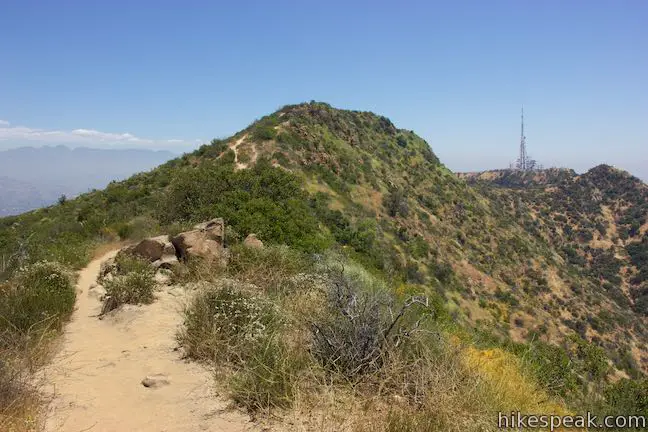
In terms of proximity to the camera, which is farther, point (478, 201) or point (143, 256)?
point (478, 201)

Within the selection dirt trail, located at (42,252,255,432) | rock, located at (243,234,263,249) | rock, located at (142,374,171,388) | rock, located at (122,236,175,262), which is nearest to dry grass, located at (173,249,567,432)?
dirt trail, located at (42,252,255,432)

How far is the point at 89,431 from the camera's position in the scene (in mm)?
3822

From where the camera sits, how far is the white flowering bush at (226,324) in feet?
16.5

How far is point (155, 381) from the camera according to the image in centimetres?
480

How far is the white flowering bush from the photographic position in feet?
16.5

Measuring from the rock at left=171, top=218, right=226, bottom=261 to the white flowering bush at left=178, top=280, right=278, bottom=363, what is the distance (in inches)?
129

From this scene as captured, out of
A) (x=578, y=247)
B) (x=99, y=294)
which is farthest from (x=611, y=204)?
(x=99, y=294)

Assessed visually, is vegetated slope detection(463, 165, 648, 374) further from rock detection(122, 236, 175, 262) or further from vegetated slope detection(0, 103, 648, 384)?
rock detection(122, 236, 175, 262)

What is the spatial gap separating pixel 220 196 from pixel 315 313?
10011 mm

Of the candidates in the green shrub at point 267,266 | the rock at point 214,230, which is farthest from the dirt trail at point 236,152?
the green shrub at point 267,266

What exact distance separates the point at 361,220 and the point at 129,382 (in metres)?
27.2

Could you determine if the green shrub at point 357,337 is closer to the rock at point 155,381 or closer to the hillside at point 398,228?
the rock at point 155,381

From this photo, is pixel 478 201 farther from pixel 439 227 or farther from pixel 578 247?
pixel 578 247

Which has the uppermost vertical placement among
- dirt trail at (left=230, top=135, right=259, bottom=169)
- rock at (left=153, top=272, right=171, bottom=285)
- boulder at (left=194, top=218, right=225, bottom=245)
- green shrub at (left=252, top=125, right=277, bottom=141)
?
green shrub at (left=252, top=125, right=277, bottom=141)
